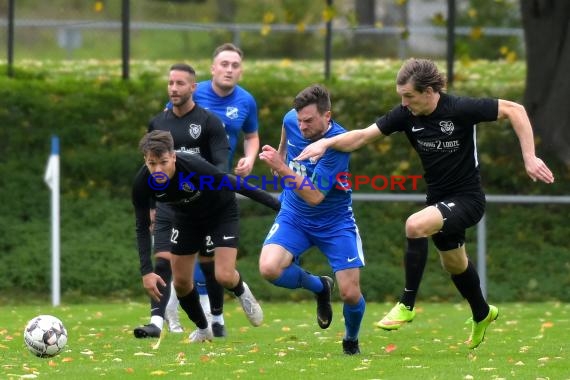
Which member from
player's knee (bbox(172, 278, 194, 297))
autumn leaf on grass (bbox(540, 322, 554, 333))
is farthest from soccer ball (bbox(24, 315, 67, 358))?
autumn leaf on grass (bbox(540, 322, 554, 333))

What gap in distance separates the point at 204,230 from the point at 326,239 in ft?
3.67

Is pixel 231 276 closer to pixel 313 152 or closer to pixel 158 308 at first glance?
pixel 158 308

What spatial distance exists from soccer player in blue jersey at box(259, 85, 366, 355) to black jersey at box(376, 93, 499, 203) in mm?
488

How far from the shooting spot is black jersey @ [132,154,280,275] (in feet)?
30.1

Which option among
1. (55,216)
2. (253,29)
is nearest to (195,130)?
(55,216)

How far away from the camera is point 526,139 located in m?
8.89

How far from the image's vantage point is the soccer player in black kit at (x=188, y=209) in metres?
9.06

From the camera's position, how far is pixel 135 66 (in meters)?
20.6

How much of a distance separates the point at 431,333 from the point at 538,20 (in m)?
7.41

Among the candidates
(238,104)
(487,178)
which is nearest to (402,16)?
(487,178)

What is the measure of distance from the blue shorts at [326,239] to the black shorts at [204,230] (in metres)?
0.53

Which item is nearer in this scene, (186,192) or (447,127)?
(447,127)

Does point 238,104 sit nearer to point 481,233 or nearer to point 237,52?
point 237,52

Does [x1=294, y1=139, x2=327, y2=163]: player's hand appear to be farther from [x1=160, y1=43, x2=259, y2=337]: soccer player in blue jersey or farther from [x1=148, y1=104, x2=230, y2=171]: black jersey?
[x1=160, y1=43, x2=259, y2=337]: soccer player in blue jersey
